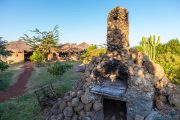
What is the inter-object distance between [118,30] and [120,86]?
2.96 metres

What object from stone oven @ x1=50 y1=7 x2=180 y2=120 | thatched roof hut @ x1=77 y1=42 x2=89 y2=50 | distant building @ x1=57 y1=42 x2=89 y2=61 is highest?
thatched roof hut @ x1=77 y1=42 x2=89 y2=50

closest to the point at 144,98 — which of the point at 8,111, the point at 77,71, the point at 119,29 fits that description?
the point at 119,29

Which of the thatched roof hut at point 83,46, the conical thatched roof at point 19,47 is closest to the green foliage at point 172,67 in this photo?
the conical thatched roof at point 19,47

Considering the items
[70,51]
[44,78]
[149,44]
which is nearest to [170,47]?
[149,44]

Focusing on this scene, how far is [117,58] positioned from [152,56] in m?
10.1

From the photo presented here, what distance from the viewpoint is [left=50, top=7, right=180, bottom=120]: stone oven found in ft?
32.7

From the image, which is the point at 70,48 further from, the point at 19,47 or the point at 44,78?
the point at 44,78

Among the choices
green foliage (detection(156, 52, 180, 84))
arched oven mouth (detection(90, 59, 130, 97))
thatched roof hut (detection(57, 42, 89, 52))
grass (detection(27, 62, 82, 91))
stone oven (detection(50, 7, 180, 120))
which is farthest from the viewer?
thatched roof hut (detection(57, 42, 89, 52))

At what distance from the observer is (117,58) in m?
10.7

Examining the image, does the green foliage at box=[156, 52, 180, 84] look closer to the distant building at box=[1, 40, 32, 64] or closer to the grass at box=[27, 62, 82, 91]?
the grass at box=[27, 62, 82, 91]

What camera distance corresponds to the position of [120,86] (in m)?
10.7

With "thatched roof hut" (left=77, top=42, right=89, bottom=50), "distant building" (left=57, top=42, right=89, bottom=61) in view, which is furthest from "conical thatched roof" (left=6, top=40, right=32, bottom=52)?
"thatched roof hut" (left=77, top=42, right=89, bottom=50)

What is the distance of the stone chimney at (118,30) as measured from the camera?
35.0ft

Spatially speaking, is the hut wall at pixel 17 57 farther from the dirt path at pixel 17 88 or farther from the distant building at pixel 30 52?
the dirt path at pixel 17 88
